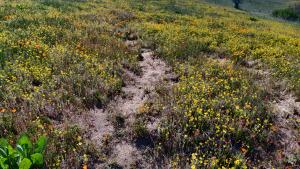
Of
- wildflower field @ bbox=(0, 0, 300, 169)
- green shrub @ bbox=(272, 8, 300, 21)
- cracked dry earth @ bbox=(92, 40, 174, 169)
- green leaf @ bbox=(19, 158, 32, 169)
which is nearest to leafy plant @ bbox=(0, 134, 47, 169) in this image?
green leaf @ bbox=(19, 158, 32, 169)

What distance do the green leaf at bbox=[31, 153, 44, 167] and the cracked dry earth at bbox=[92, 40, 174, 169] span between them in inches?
45.2

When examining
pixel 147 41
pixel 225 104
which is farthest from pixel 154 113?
pixel 147 41

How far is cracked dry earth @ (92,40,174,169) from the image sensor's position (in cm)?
649

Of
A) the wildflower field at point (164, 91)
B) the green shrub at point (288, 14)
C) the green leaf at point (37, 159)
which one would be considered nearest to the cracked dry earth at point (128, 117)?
the wildflower field at point (164, 91)

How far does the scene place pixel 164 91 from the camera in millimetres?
9086

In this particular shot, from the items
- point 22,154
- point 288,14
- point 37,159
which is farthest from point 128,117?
point 288,14

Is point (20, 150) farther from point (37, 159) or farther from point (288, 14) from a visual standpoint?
point (288, 14)

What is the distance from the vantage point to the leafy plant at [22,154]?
5316 millimetres

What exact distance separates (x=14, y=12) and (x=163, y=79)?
428 inches

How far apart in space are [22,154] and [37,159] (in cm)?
29

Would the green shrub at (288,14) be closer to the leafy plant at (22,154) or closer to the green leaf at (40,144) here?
the green leaf at (40,144)

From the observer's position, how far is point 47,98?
811 cm

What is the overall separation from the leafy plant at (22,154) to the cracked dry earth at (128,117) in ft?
4.03

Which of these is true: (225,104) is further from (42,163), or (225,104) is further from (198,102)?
(42,163)
